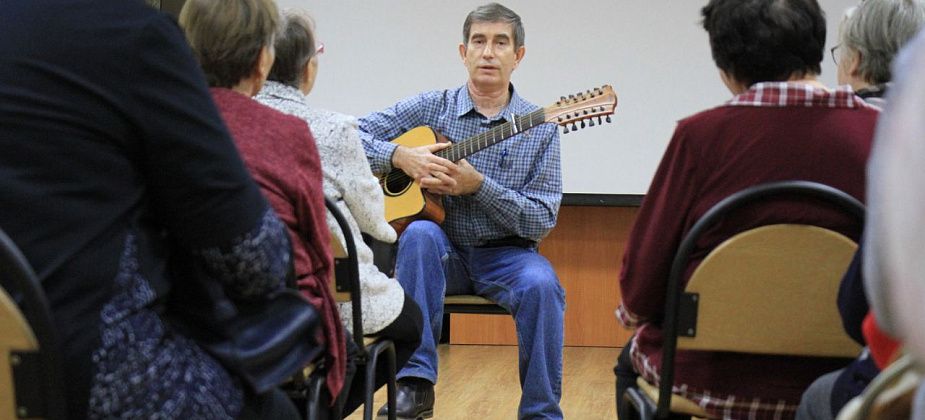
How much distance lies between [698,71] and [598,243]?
33.9 inches

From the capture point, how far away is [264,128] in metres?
1.81

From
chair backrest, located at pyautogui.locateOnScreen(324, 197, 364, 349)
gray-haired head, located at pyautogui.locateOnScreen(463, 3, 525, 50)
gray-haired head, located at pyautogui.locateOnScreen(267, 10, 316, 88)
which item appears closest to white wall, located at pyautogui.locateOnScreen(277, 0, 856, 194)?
gray-haired head, located at pyautogui.locateOnScreen(463, 3, 525, 50)

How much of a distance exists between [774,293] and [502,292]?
5.10 ft

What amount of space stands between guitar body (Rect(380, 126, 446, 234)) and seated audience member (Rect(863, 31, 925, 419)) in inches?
96.2

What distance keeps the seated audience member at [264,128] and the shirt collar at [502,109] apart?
1.54 m

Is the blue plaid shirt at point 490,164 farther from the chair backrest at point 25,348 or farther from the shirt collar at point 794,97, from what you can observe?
the chair backrest at point 25,348

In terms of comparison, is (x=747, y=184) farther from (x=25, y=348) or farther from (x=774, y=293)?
(x=25, y=348)

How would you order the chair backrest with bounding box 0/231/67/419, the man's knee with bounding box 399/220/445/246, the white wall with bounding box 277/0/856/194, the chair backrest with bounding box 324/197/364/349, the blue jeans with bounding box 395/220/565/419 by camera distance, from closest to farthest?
1. the chair backrest with bounding box 0/231/67/419
2. the chair backrest with bounding box 324/197/364/349
3. the blue jeans with bounding box 395/220/565/419
4. the man's knee with bounding box 399/220/445/246
5. the white wall with bounding box 277/0/856/194

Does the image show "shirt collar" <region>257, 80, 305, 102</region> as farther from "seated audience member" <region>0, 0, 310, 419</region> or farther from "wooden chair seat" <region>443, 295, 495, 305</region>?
"wooden chair seat" <region>443, 295, 495, 305</region>

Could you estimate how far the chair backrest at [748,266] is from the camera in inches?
61.6

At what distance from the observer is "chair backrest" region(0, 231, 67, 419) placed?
1.16 metres

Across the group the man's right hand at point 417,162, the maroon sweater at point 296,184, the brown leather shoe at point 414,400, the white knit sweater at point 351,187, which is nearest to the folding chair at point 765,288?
the maroon sweater at point 296,184

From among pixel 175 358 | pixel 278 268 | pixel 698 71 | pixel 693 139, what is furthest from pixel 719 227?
pixel 698 71

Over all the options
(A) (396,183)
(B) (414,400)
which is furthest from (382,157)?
(B) (414,400)
